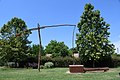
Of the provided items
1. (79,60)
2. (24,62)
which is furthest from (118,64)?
(24,62)

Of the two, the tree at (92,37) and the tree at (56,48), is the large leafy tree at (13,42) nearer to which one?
the tree at (92,37)

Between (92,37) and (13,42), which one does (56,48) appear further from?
(92,37)

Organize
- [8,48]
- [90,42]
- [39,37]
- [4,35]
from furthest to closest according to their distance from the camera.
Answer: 1. [4,35]
2. [8,48]
3. [90,42]
4. [39,37]

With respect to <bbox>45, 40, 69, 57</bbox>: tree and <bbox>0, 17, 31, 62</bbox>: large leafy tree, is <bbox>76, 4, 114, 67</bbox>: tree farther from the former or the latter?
<bbox>45, 40, 69, 57</bbox>: tree

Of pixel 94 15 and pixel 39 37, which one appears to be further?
pixel 94 15

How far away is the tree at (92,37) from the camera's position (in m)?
45.7

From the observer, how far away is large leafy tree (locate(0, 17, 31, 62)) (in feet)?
162

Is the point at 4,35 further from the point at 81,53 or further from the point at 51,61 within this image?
the point at 81,53

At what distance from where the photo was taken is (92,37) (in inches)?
1801

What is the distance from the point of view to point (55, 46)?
106 m

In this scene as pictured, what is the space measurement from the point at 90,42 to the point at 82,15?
4.85 meters

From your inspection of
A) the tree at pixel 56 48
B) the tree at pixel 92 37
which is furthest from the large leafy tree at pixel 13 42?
the tree at pixel 56 48

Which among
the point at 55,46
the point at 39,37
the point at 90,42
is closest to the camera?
the point at 39,37

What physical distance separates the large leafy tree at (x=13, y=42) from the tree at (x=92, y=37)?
32.5ft
